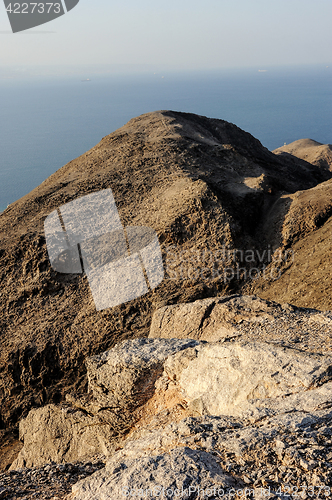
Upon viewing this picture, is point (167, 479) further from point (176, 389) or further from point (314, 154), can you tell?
point (314, 154)

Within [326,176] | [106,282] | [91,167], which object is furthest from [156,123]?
[326,176]

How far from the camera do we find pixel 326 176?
26.3 meters

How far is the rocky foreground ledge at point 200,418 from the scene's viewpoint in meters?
3.59

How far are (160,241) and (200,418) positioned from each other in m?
8.28

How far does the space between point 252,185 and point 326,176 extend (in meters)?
13.9

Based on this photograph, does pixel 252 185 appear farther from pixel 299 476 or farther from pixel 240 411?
pixel 299 476
